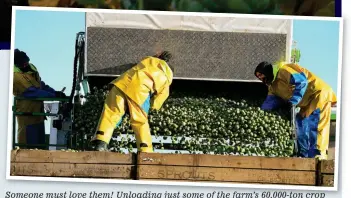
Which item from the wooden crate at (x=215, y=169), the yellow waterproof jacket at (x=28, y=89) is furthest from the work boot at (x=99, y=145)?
the yellow waterproof jacket at (x=28, y=89)

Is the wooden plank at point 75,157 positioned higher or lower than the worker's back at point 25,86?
lower

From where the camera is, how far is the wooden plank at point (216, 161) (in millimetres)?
8445

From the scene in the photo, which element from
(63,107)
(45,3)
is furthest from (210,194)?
(45,3)

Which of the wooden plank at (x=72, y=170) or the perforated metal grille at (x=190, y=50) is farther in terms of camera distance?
the perforated metal grille at (x=190, y=50)

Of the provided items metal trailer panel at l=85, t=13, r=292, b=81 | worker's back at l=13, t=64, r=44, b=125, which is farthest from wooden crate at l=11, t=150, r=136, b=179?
metal trailer panel at l=85, t=13, r=292, b=81

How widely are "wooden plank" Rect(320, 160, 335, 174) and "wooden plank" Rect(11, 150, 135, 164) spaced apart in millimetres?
1604

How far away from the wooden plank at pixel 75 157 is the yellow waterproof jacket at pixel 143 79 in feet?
1.68

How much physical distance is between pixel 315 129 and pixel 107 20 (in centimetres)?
203

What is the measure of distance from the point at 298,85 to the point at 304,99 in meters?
0.15

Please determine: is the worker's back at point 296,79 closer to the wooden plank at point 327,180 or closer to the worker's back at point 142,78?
the wooden plank at point 327,180

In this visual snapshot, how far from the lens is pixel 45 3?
8.63m

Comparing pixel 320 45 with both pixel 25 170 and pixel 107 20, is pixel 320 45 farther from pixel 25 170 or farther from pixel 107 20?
pixel 25 170

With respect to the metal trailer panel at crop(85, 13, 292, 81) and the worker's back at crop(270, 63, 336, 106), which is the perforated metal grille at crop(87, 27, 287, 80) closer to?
the metal trailer panel at crop(85, 13, 292, 81)

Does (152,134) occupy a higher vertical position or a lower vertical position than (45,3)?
lower
